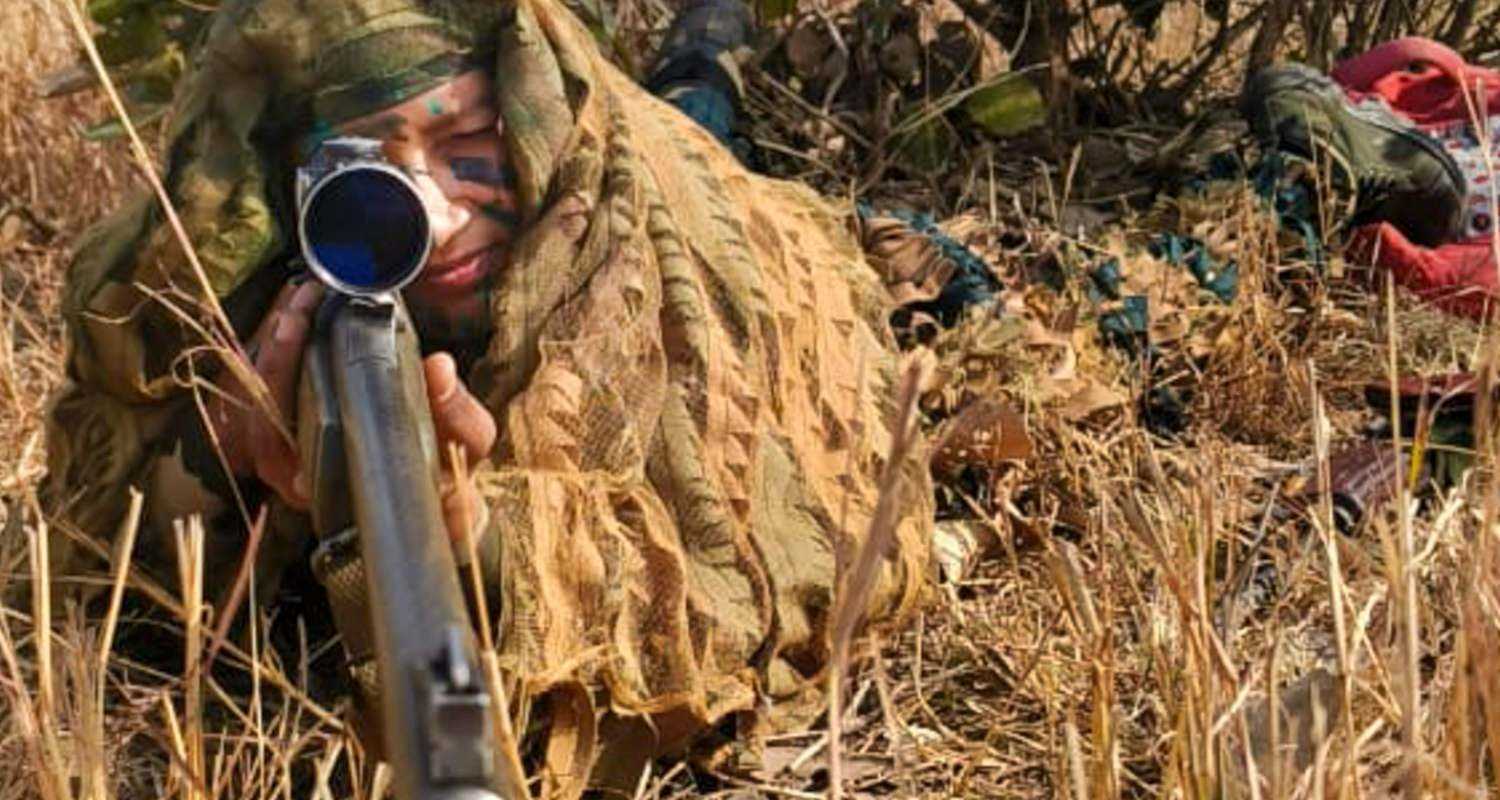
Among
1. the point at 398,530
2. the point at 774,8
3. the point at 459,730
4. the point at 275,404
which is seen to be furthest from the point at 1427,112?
the point at 459,730

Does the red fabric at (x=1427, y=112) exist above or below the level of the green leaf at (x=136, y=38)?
below

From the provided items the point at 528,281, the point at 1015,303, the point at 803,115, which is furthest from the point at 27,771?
the point at 803,115

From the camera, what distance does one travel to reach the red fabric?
9.48 feet

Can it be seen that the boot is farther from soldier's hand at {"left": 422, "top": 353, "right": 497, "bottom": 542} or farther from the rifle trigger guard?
the rifle trigger guard

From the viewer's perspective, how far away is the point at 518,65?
5.98ft

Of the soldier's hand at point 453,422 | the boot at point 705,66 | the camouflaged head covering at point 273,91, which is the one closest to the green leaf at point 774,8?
the boot at point 705,66

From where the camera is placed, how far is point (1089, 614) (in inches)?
56.1

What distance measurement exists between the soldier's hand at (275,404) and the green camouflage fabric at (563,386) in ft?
0.17

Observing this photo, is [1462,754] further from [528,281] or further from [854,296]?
[854,296]

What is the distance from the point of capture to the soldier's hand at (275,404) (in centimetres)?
161

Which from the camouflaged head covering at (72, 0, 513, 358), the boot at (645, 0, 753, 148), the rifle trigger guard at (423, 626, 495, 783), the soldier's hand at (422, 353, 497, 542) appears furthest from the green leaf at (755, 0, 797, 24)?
the rifle trigger guard at (423, 626, 495, 783)

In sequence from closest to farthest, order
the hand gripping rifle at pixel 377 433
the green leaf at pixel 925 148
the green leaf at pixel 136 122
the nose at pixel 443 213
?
1. the hand gripping rifle at pixel 377 433
2. the nose at pixel 443 213
3. the green leaf at pixel 136 122
4. the green leaf at pixel 925 148

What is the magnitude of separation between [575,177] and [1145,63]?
1.90m

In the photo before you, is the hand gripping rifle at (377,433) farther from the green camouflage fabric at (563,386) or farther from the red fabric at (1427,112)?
the red fabric at (1427,112)
